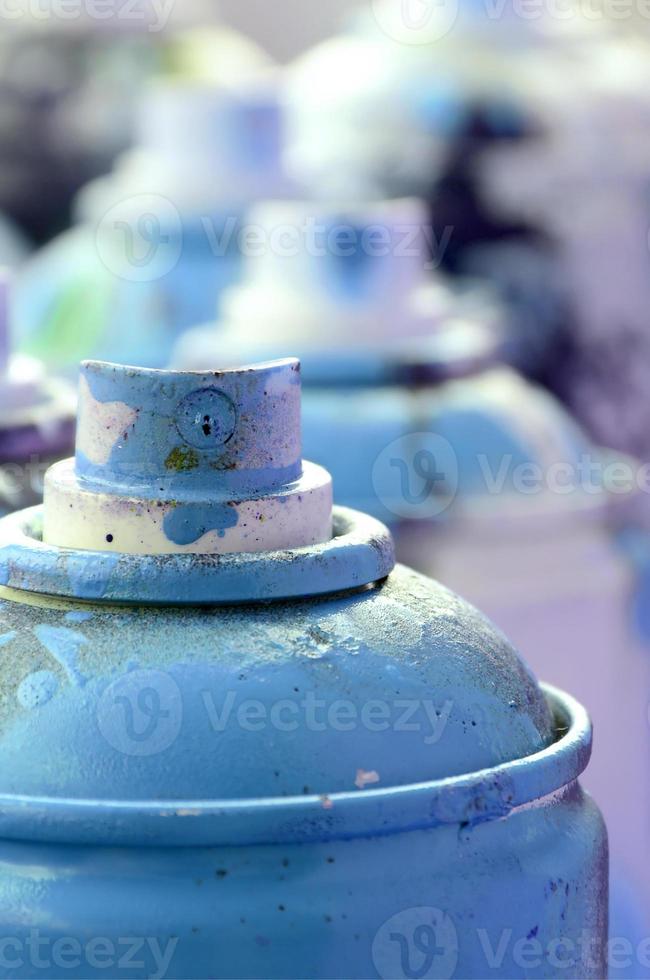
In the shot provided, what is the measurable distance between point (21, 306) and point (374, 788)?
8.99 ft

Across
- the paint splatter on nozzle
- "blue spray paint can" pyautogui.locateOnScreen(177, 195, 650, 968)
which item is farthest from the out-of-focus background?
the paint splatter on nozzle

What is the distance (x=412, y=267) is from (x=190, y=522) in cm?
156

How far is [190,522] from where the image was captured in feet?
3.56

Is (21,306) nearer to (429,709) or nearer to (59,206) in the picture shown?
(59,206)

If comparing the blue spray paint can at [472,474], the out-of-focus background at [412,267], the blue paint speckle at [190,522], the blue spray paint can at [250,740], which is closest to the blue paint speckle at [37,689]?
the blue spray paint can at [250,740]

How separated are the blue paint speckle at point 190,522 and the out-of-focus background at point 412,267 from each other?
620 millimetres

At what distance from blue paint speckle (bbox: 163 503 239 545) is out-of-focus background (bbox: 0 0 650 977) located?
2.04ft

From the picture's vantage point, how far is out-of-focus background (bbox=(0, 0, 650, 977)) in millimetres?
2359

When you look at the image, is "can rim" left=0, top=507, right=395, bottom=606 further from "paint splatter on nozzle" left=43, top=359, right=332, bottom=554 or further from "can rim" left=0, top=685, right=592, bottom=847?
"can rim" left=0, top=685, right=592, bottom=847

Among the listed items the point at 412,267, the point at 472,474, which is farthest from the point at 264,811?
the point at 412,267

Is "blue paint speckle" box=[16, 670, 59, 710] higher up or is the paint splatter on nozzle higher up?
the paint splatter on nozzle

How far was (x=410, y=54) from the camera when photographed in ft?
14.1

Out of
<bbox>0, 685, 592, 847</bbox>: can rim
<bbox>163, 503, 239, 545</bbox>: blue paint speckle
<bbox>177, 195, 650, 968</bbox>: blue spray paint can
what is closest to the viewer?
<bbox>0, 685, 592, 847</bbox>: can rim

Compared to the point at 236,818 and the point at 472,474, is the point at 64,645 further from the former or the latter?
the point at 472,474
